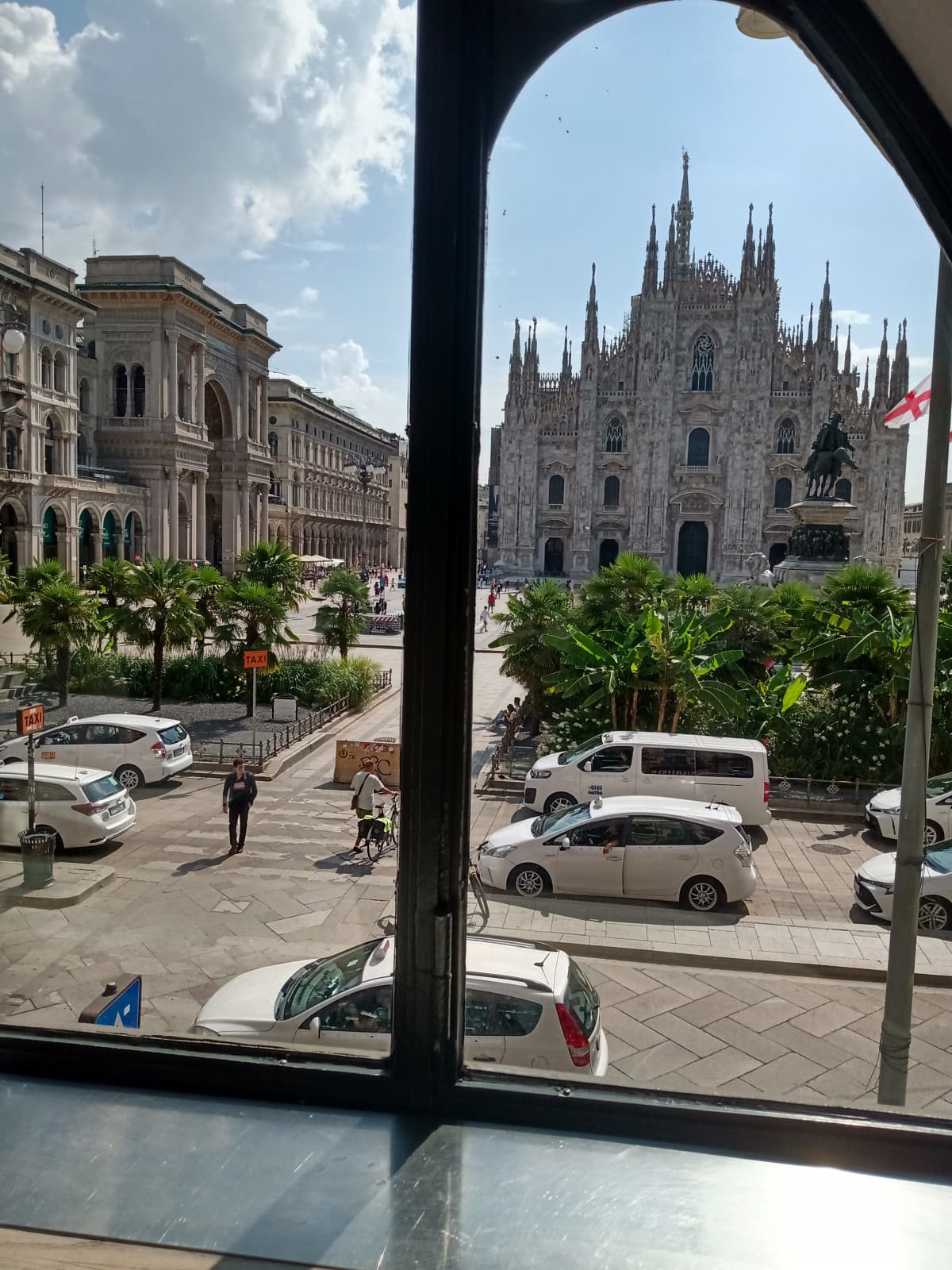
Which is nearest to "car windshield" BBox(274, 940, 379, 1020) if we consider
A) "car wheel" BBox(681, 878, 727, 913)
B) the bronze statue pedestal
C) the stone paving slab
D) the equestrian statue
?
→ the stone paving slab

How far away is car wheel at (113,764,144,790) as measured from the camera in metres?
9.61

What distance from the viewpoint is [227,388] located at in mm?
37750

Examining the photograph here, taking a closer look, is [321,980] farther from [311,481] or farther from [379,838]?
[311,481]

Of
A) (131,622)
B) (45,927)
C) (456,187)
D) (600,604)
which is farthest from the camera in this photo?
(131,622)

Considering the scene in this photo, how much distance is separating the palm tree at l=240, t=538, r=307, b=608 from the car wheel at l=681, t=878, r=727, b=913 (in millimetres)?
10445

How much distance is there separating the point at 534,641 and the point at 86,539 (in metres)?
24.5

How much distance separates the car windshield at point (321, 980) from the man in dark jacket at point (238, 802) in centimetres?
358

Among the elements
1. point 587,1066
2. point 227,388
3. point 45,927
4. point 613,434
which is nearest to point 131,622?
point 45,927

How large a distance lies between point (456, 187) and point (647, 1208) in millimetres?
1595

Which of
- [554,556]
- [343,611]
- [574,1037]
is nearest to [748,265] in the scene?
[554,556]

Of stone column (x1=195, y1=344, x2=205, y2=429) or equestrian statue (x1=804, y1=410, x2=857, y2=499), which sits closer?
equestrian statue (x1=804, y1=410, x2=857, y2=499)

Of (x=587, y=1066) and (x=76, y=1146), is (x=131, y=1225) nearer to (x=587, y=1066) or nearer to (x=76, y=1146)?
(x=76, y=1146)

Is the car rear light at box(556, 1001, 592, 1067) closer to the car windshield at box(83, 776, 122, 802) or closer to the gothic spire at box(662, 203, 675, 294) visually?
the car windshield at box(83, 776, 122, 802)

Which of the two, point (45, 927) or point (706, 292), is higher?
point (706, 292)
